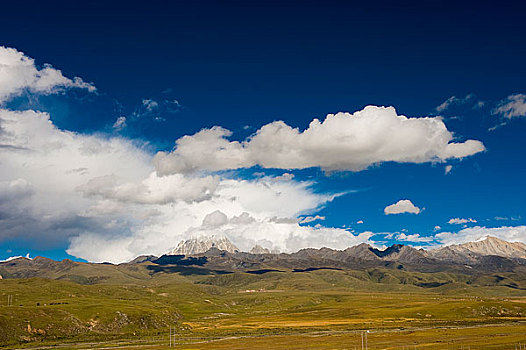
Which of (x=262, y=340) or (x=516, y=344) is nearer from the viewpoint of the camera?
(x=516, y=344)

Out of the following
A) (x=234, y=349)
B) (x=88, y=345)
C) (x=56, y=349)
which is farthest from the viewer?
(x=88, y=345)

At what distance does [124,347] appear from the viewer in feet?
595

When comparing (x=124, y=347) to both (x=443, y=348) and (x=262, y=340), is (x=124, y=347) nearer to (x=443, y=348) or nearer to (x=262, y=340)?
(x=262, y=340)

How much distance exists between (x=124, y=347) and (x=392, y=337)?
104753mm

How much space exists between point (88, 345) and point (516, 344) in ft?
512

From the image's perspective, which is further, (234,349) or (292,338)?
(292,338)

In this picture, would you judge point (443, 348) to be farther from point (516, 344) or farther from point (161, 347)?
point (161, 347)

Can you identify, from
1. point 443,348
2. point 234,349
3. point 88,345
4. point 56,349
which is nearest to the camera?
point 443,348

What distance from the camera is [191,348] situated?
174 meters

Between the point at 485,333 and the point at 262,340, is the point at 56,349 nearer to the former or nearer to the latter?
the point at 262,340

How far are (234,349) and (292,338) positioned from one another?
129 ft

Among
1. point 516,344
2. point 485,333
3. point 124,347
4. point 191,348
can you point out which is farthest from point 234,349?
point 485,333

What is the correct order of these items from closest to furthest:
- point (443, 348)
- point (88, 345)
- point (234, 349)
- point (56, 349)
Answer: point (443, 348) → point (234, 349) → point (56, 349) → point (88, 345)

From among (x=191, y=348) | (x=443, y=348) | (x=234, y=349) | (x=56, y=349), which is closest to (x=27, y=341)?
(x=56, y=349)
